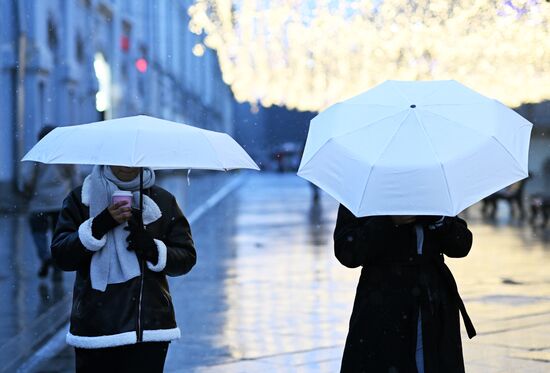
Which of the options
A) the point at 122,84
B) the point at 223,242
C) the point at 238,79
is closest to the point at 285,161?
the point at 122,84

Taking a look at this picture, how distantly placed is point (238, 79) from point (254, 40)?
1342 mm

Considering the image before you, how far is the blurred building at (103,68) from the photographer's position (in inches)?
778

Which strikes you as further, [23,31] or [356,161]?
[23,31]

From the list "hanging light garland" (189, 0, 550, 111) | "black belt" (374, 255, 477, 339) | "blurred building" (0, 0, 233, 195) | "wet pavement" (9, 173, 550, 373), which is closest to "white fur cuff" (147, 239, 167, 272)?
"black belt" (374, 255, 477, 339)

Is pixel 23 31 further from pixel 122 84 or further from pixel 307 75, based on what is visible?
pixel 122 84

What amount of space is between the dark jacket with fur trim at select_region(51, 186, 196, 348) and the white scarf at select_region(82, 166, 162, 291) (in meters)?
0.03

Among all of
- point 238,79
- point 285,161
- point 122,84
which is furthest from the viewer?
point 285,161

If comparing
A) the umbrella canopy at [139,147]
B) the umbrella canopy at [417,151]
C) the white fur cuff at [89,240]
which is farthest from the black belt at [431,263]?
the white fur cuff at [89,240]

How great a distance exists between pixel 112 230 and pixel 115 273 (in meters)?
0.17

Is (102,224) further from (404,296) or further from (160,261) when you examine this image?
(404,296)

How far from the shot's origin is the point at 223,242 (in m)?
17.4

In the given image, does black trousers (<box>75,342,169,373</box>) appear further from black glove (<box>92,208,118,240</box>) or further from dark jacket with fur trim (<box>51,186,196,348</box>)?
black glove (<box>92,208,118,240</box>)

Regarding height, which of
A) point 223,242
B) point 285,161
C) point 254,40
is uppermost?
point 254,40

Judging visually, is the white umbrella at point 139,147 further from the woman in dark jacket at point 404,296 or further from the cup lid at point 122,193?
the woman in dark jacket at point 404,296
